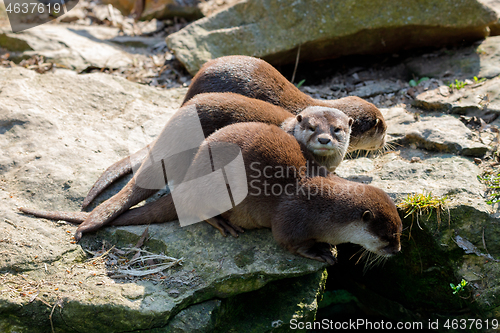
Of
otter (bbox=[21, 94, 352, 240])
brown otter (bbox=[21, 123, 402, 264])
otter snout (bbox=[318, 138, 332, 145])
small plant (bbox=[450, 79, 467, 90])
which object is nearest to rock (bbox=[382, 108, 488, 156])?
small plant (bbox=[450, 79, 467, 90])

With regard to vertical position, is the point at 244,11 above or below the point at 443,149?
above

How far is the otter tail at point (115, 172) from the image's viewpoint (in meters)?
2.99

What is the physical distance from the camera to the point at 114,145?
3.54 meters

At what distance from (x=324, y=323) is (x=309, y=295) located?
0.96 m

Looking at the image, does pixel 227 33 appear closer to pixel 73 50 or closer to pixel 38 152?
pixel 73 50

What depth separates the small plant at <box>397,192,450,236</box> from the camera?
9.33 feet

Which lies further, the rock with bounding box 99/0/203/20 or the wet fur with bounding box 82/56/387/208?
the rock with bounding box 99/0/203/20

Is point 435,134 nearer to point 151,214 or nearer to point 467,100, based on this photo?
point 467,100

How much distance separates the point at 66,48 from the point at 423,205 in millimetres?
4085

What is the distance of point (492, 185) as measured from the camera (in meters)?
2.95

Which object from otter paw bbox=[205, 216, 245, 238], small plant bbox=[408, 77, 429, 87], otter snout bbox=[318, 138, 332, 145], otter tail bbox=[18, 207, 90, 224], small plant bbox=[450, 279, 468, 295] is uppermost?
otter snout bbox=[318, 138, 332, 145]

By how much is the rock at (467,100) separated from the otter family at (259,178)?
1.15 metres

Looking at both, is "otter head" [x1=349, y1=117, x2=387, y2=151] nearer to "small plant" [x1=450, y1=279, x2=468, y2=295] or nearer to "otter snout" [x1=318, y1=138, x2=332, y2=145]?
"otter snout" [x1=318, y1=138, x2=332, y2=145]

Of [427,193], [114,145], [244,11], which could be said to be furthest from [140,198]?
[244,11]
